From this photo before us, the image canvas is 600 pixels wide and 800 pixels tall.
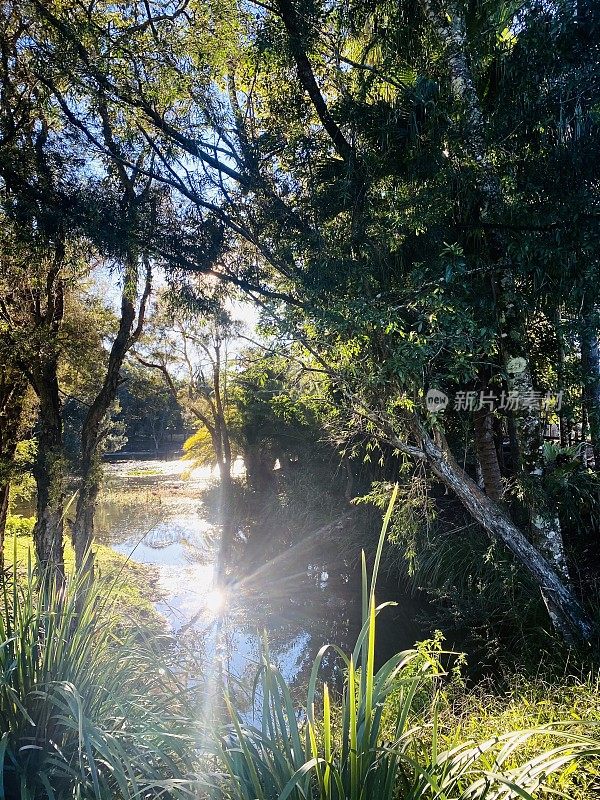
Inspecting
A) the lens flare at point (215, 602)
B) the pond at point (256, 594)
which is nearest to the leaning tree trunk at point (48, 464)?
the pond at point (256, 594)

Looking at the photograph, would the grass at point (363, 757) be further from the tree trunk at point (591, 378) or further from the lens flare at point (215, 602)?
the lens flare at point (215, 602)

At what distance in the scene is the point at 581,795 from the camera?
1.64 metres

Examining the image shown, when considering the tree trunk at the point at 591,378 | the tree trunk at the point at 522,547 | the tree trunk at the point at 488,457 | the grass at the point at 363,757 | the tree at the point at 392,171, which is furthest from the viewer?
the tree trunk at the point at 488,457

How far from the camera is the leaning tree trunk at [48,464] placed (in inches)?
203

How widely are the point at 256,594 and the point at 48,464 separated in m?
4.03

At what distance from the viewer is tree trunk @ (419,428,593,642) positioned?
3.77 m

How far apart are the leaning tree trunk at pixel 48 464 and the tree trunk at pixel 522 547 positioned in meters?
3.70

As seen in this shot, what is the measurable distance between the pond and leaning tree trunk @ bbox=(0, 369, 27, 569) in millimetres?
1150

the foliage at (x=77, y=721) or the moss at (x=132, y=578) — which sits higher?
the foliage at (x=77, y=721)

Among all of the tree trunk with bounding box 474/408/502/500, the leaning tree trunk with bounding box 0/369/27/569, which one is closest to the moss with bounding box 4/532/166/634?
the leaning tree trunk with bounding box 0/369/27/569

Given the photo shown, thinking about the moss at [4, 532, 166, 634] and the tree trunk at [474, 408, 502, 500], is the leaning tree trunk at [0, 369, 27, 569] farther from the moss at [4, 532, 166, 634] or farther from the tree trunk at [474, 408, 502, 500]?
the tree trunk at [474, 408, 502, 500]

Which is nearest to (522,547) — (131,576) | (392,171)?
(392,171)

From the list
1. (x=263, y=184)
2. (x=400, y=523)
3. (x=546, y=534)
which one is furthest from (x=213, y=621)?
(x=263, y=184)

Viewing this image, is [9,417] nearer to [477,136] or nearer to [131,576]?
[131,576]
